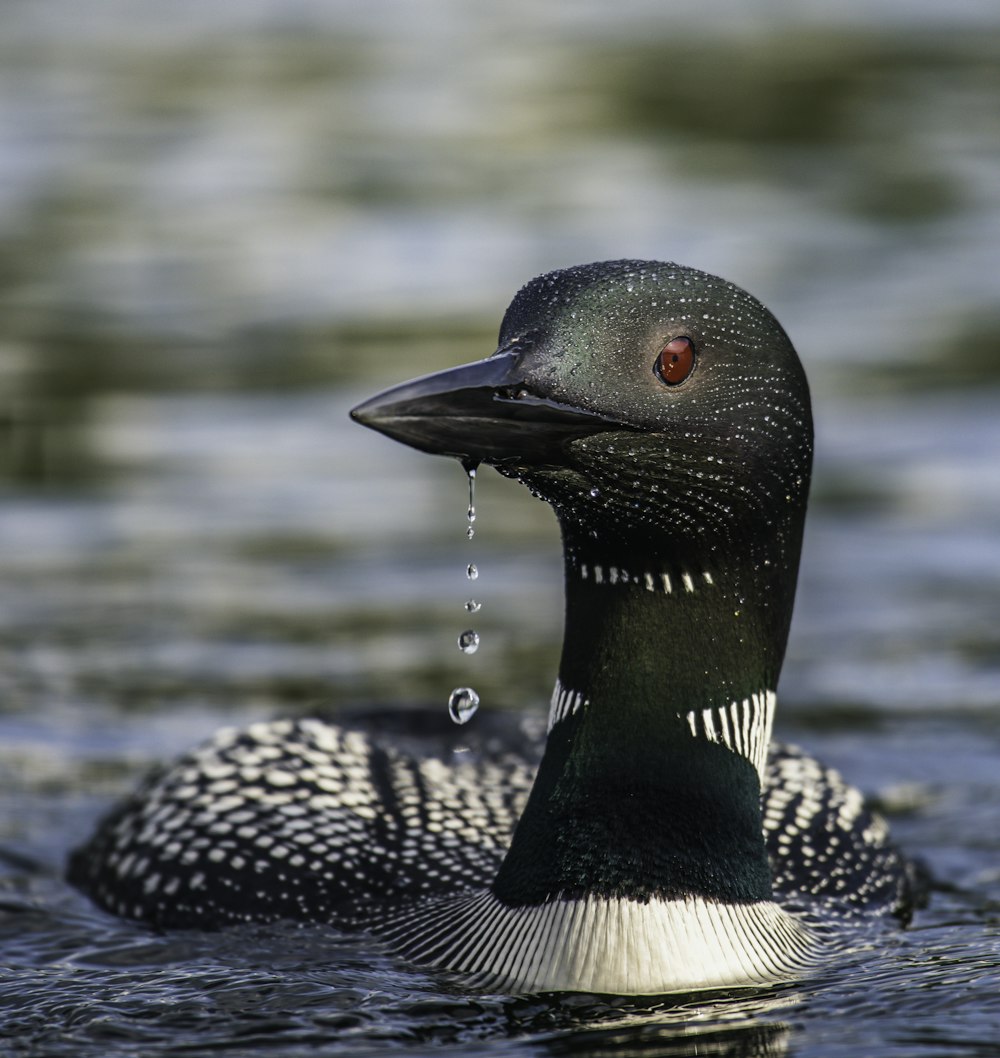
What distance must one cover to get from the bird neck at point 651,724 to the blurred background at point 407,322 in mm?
1627

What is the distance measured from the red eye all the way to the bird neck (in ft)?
0.99

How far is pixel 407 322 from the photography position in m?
10.6

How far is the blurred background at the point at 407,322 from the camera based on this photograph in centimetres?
690

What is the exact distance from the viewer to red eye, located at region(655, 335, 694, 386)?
3.76 metres

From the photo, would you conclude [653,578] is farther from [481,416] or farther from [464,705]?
[464,705]

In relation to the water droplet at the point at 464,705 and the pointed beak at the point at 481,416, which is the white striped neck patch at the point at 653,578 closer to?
the pointed beak at the point at 481,416

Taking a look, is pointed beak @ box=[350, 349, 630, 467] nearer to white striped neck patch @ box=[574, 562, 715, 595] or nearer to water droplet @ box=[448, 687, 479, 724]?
white striped neck patch @ box=[574, 562, 715, 595]

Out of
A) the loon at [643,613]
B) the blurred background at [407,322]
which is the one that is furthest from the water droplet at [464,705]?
the blurred background at [407,322]

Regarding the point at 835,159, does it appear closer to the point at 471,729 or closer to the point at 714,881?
the point at 471,729

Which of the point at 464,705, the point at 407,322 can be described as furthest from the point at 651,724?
the point at 407,322

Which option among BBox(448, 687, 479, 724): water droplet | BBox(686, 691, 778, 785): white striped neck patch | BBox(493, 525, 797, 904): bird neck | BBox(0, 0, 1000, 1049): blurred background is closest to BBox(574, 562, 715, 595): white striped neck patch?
BBox(493, 525, 797, 904): bird neck

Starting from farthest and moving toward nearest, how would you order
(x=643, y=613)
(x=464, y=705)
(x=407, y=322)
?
(x=407, y=322) → (x=464, y=705) → (x=643, y=613)

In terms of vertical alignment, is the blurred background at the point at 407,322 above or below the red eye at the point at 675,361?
above

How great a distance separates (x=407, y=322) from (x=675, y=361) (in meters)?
6.94
